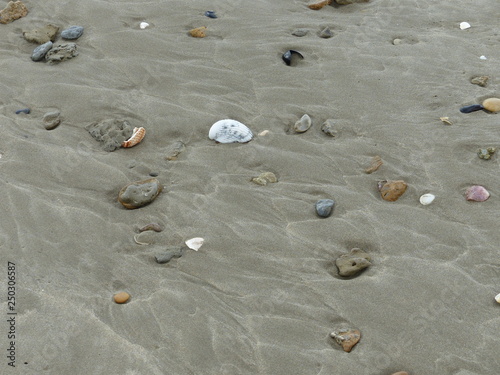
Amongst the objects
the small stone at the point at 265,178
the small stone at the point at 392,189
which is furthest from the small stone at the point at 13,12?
the small stone at the point at 392,189

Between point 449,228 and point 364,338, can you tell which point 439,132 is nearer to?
point 449,228

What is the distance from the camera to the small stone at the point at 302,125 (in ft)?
11.9

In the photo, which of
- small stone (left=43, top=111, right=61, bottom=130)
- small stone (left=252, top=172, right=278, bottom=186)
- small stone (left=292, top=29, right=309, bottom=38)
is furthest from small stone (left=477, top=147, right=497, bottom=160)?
small stone (left=43, top=111, right=61, bottom=130)

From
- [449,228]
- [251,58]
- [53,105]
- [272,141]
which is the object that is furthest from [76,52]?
[449,228]

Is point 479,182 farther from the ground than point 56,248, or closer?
farther from the ground

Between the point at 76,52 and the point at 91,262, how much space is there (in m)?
2.12

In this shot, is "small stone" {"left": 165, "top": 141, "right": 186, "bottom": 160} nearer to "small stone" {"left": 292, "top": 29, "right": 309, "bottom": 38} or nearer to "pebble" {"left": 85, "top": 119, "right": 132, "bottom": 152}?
"pebble" {"left": 85, "top": 119, "right": 132, "bottom": 152}

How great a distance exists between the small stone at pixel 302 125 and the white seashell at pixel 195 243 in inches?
44.5

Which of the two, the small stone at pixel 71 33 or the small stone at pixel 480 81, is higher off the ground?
the small stone at pixel 480 81

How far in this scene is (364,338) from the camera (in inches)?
94.9

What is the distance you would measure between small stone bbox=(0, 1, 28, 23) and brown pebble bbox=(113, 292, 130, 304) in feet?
10.1

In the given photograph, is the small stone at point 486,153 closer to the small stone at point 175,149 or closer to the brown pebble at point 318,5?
the small stone at point 175,149

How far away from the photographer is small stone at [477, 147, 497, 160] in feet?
10.9

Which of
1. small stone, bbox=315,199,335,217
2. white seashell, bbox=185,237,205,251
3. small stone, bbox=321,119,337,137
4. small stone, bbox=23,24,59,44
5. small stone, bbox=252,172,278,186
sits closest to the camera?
white seashell, bbox=185,237,205,251
